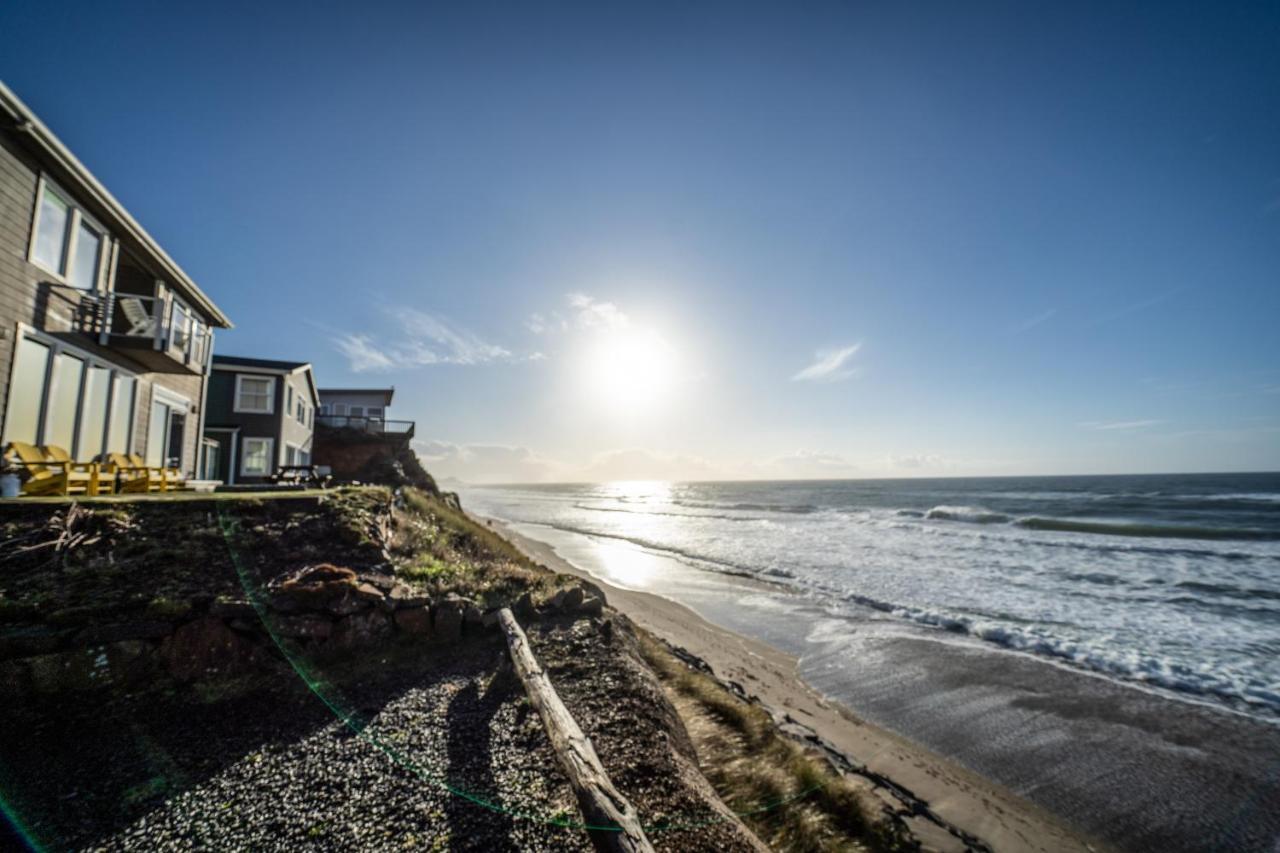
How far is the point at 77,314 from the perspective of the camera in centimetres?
1033

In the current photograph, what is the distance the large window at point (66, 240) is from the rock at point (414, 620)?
10274 millimetres

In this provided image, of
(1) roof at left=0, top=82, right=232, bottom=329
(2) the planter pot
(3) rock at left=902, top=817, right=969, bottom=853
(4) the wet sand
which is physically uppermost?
(1) roof at left=0, top=82, right=232, bottom=329

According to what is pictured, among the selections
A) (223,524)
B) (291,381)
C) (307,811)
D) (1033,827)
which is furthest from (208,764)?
(291,381)

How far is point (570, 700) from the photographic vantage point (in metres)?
6.17

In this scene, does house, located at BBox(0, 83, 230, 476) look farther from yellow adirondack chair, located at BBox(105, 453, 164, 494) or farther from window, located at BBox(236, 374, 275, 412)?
window, located at BBox(236, 374, 275, 412)

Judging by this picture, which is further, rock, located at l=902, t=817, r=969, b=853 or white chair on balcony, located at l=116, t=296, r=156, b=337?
white chair on balcony, located at l=116, t=296, r=156, b=337

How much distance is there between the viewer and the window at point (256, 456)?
21703mm

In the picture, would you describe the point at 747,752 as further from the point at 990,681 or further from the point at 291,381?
the point at 291,381

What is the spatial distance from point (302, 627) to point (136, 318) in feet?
34.3

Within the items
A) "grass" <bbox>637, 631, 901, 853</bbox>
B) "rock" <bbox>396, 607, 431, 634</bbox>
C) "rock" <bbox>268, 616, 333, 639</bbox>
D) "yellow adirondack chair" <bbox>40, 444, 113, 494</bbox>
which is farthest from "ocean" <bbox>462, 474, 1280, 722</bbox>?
"yellow adirondack chair" <bbox>40, 444, 113, 494</bbox>

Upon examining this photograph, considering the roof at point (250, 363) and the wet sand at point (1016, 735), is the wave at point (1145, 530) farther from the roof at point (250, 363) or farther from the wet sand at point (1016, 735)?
the roof at point (250, 363)

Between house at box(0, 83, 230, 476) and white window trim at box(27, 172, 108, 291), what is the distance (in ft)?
0.07

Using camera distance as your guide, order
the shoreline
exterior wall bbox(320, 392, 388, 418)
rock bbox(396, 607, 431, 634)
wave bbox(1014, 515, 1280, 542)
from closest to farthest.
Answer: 1. the shoreline
2. rock bbox(396, 607, 431, 634)
3. wave bbox(1014, 515, 1280, 542)
4. exterior wall bbox(320, 392, 388, 418)

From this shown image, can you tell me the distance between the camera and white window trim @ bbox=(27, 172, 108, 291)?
929 centimetres
